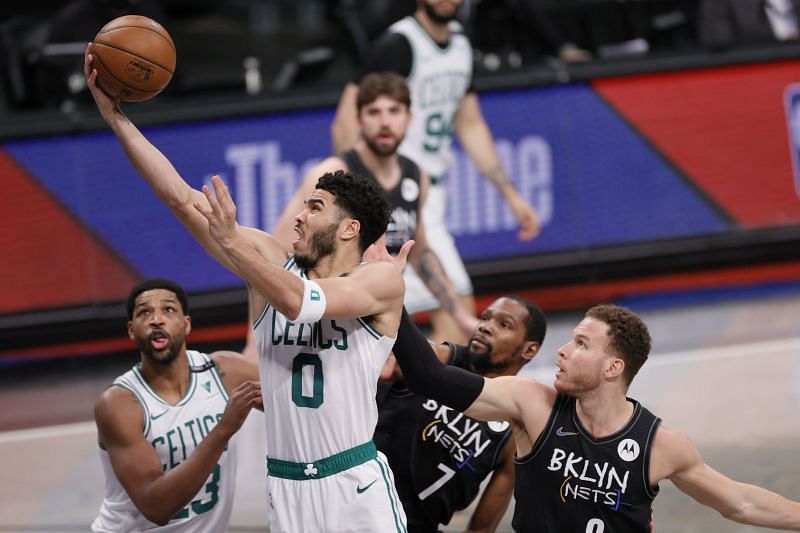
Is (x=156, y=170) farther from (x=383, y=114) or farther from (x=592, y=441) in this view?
(x=383, y=114)

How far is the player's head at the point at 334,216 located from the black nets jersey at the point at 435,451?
→ 117 cm

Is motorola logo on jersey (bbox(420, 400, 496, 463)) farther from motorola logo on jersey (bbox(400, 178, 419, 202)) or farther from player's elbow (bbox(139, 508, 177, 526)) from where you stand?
motorola logo on jersey (bbox(400, 178, 419, 202))

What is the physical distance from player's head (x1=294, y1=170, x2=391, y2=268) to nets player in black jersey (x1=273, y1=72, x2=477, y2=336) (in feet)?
7.62

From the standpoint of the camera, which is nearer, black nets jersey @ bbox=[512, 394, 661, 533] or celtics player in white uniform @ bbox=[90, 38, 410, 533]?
celtics player in white uniform @ bbox=[90, 38, 410, 533]

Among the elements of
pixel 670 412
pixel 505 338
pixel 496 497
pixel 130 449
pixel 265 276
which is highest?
pixel 265 276

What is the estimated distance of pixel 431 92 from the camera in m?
8.55

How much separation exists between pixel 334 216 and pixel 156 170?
0.65 metres

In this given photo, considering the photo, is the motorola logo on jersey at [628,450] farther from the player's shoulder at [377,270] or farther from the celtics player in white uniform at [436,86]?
the celtics player in white uniform at [436,86]

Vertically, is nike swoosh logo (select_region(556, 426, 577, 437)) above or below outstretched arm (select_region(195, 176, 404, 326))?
below

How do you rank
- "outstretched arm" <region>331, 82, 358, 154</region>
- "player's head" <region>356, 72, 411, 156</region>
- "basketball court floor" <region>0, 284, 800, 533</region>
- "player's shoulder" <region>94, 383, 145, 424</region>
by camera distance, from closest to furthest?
"player's shoulder" <region>94, 383, 145, 424</region>, "basketball court floor" <region>0, 284, 800, 533</region>, "player's head" <region>356, 72, 411, 156</region>, "outstretched arm" <region>331, 82, 358, 154</region>

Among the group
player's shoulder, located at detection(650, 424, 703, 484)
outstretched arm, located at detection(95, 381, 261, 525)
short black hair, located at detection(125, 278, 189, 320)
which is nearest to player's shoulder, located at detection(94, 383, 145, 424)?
outstretched arm, located at detection(95, 381, 261, 525)

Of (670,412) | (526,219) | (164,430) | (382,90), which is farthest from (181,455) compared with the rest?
(670,412)

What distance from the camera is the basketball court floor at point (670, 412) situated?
6926 mm

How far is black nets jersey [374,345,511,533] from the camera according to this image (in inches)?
225
